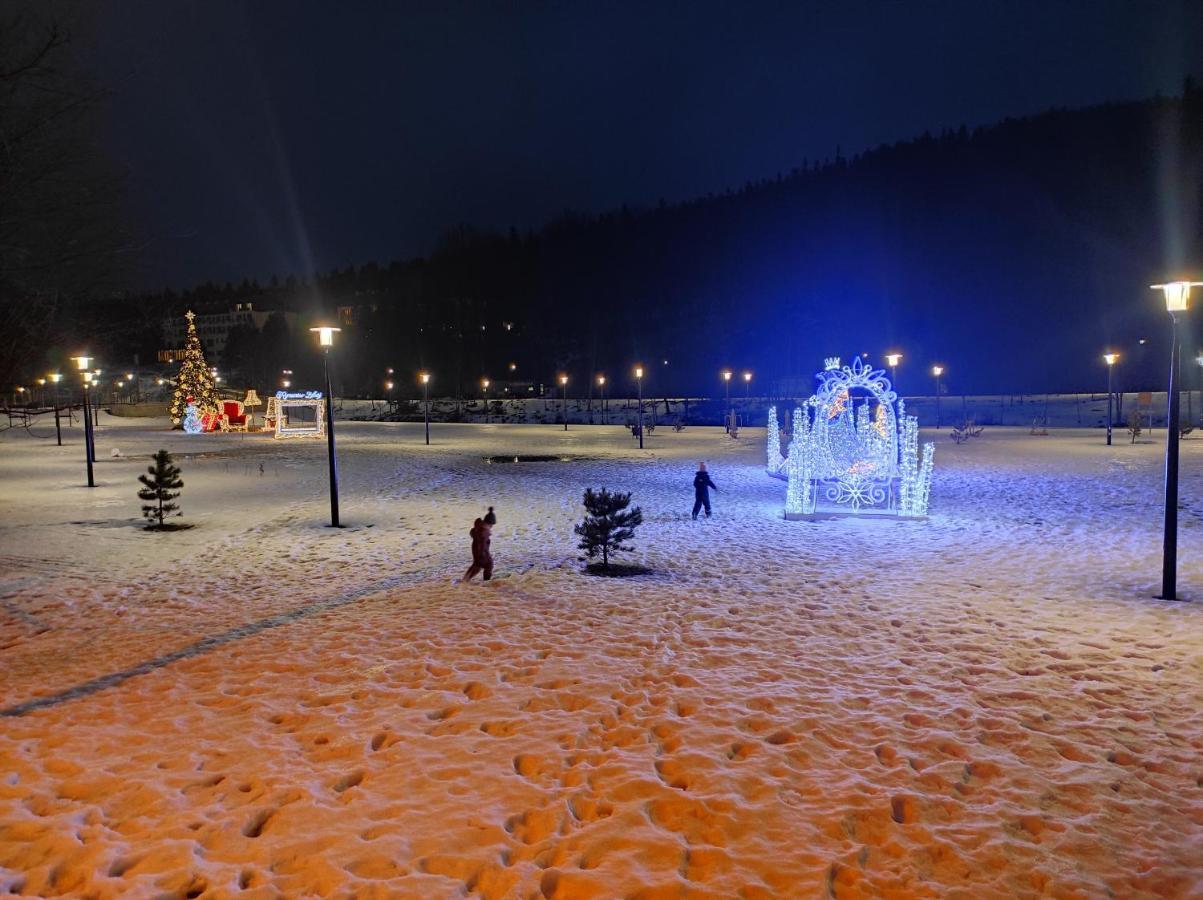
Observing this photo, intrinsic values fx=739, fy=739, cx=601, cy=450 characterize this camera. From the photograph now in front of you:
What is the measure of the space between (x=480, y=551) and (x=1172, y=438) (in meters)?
8.32

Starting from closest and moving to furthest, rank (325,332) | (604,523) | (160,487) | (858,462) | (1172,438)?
(1172,438) → (604,523) → (325,332) → (160,487) → (858,462)

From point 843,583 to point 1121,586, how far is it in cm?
341

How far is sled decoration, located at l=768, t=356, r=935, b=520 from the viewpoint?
14.5 meters

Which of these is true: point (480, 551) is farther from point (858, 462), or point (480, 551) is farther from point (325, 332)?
point (858, 462)

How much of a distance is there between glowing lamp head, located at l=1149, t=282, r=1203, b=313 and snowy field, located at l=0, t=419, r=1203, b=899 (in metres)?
3.40

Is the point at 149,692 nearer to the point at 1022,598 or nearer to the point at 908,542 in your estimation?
the point at 1022,598

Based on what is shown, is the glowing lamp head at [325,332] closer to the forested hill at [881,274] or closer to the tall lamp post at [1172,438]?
the tall lamp post at [1172,438]

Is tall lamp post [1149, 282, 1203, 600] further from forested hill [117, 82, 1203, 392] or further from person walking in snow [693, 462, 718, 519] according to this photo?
forested hill [117, 82, 1203, 392]

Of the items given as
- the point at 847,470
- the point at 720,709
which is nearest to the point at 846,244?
the point at 847,470

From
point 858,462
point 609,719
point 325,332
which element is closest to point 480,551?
point 609,719

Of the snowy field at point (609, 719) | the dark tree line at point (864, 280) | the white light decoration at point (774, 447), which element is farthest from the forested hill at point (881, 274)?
the snowy field at point (609, 719)

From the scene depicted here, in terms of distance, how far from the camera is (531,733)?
5.42 meters

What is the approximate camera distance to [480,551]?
9.98 metres

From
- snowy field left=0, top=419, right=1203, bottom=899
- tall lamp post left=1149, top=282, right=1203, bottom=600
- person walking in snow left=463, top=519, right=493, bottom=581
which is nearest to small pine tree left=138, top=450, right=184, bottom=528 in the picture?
snowy field left=0, top=419, right=1203, bottom=899
